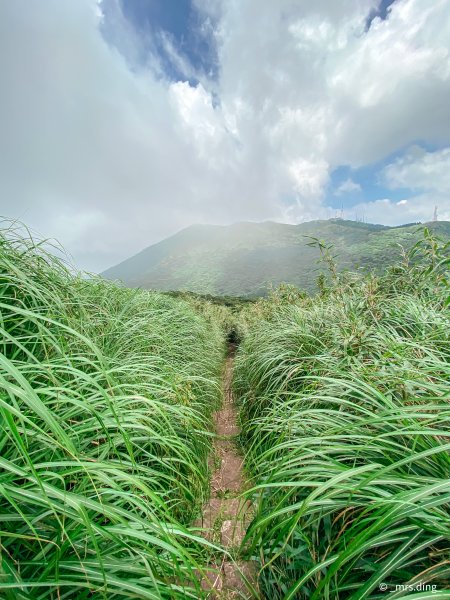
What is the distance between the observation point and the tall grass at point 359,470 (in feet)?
3.11

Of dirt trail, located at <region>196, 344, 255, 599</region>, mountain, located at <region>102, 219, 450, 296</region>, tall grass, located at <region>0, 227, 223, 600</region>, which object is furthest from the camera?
mountain, located at <region>102, 219, 450, 296</region>

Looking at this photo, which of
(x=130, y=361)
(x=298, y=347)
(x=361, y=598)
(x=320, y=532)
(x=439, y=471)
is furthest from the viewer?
(x=298, y=347)

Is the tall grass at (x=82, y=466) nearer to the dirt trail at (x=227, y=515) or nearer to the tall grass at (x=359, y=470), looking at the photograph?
the dirt trail at (x=227, y=515)

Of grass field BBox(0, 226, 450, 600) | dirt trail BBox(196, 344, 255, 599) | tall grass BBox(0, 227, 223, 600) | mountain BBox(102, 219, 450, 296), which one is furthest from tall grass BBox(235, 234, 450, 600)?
mountain BBox(102, 219, 450, 296)

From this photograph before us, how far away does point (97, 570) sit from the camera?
960mm

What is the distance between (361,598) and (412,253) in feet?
12.4

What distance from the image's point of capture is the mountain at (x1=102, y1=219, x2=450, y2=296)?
79338mm

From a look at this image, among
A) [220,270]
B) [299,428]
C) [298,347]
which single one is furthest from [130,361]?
[220,270]

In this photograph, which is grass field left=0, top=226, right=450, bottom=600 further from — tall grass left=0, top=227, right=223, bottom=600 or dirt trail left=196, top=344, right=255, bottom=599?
dirt trail left=196, top=344, right=255, bottom=599

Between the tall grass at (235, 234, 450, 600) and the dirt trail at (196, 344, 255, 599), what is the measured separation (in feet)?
0.48

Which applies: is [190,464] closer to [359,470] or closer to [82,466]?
[82,466]

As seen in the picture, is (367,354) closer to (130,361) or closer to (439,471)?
(439,471)

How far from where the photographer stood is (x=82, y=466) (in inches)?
37.2

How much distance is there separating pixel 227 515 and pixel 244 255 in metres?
136
